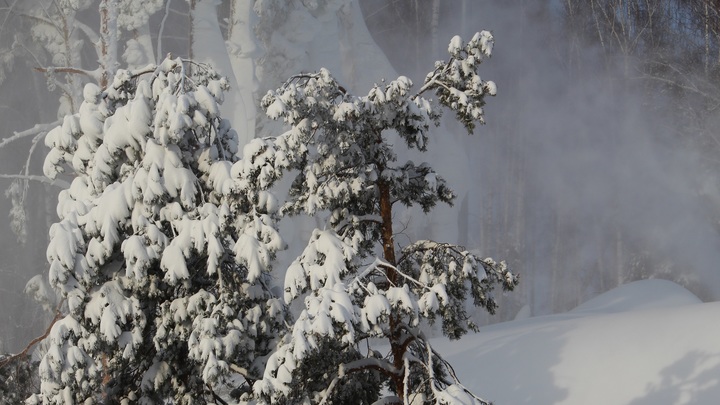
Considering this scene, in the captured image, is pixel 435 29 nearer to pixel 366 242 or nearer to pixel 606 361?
pixel 606 361

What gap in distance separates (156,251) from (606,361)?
6.98m

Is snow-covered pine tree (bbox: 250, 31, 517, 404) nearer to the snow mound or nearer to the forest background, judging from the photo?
the snow mound

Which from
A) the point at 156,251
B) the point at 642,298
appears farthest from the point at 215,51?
the point at 156,251

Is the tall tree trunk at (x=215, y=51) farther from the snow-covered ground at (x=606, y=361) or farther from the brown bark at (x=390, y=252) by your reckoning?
the brown bark at (x=390, y=252)

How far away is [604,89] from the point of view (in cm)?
3491

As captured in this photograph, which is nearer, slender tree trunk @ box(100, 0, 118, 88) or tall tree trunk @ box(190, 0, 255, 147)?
slender tree trunk @ box(100, 0, 118, 88)

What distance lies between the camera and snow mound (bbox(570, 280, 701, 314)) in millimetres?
18531

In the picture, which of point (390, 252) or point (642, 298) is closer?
point (390, 252)

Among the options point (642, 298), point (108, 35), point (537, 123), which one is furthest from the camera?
point (537, 123)

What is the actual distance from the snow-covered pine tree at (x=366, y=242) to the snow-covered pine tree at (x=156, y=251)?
0.87 metres

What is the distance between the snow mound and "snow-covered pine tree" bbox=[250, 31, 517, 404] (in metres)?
11.7

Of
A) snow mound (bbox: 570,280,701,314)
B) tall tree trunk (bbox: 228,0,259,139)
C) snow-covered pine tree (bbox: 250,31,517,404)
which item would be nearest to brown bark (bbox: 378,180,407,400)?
snow-covered pine tree (bbox: 250,31,517,404)

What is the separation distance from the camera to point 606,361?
1193cm

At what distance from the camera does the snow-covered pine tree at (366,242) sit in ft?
22.5
